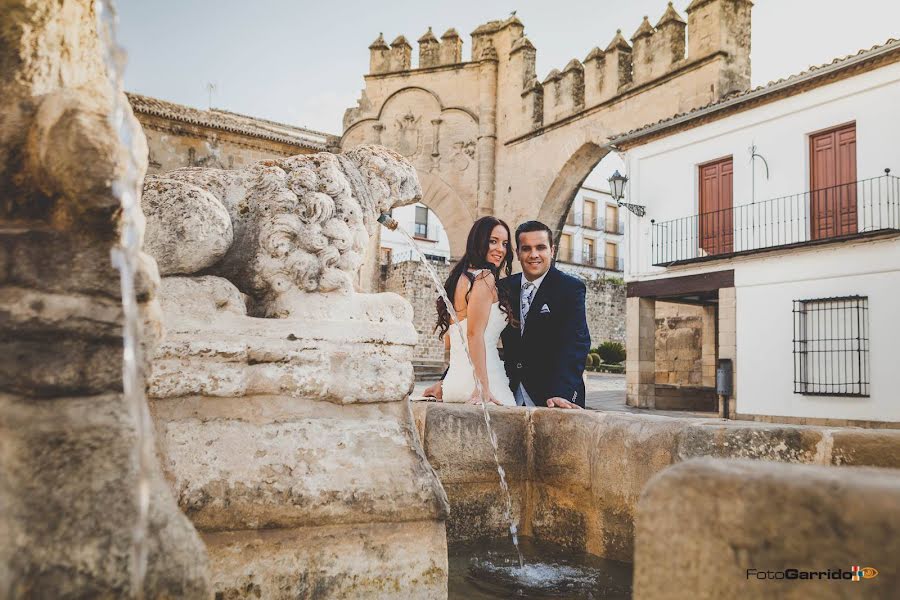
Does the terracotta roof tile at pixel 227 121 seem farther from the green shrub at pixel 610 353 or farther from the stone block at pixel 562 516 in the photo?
the stone block at pixel 562 516

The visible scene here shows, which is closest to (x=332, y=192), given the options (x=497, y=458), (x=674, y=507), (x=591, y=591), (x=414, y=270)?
(x=497, y=458)

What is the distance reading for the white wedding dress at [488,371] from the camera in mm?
3605

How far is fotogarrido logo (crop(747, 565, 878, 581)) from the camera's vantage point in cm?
84

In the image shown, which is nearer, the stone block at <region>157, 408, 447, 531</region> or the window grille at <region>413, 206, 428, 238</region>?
the stone block at <region>157, 408, 447, 531</region>

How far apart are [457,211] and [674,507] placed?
20.4 meters

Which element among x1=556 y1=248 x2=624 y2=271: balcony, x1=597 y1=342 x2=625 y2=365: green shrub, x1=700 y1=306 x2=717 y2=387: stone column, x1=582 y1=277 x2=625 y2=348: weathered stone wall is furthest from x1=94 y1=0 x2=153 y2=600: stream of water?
x1=556 y1=248 x2=624 y2=271: balcony

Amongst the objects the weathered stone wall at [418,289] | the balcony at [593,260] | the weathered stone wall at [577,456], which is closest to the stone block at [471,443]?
the weathered stone wall at [577,456]

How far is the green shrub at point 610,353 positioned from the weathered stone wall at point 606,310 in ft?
5.58

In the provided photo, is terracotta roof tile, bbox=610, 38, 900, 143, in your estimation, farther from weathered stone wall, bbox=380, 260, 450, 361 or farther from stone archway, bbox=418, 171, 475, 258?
weathered stone wall, bbox=380, 260, 450, 361

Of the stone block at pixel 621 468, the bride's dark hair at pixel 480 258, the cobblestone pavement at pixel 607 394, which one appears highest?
the bride's dark hair at pixel 480 258

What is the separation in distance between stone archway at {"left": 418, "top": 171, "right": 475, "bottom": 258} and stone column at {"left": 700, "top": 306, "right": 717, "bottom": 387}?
7.71m

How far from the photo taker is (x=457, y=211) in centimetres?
2125

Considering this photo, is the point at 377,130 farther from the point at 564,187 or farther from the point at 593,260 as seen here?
the point at 593,260

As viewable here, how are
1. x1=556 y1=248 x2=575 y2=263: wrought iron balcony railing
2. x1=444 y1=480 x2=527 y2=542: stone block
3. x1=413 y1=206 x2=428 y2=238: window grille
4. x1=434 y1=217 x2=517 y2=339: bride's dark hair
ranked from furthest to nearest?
x1=413 y1=206 x2=428 y2=238: window grille
x1=556 y1=248 x2=575 y2=263: wrought iron balcony railing
x1=434 y1=217 x2=517 y2=339: bride's dark hair
x1=444 y1=480 x2=527 y2=542: stone block
